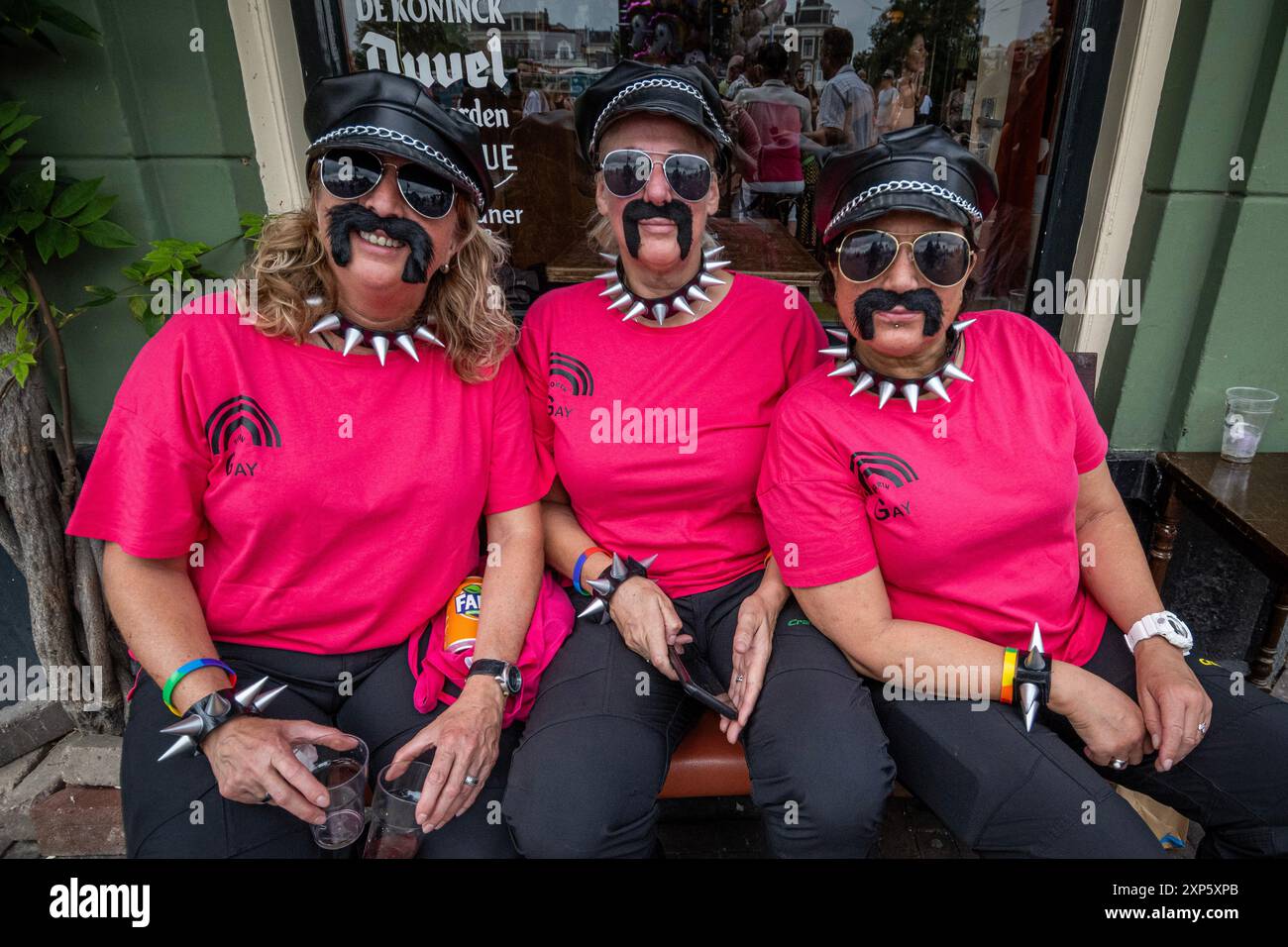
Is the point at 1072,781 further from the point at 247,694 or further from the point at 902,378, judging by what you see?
the point at 247,694

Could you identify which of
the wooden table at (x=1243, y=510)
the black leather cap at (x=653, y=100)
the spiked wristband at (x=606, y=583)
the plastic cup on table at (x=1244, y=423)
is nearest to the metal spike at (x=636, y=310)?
the black leather cap at (x=653, y=100)

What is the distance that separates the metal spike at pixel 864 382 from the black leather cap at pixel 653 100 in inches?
28.3

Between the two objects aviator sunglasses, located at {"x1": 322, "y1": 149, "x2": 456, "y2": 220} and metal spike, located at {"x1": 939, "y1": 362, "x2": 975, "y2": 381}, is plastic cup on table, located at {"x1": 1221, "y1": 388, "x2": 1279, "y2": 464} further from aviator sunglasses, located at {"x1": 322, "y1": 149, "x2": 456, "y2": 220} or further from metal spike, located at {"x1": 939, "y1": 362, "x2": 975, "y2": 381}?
aviator sunglasses, located at {"x1": 322, "y1": 149, "x2": 456, "y2": 220}

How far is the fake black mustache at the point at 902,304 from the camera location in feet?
5.43

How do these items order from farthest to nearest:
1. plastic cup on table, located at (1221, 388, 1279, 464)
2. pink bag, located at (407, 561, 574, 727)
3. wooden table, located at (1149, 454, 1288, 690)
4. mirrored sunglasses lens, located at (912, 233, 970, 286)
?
plastic cup on table, located at (1221, 388, 1279, 464), wooden table, located at (1149, 454, 1288, 690), pink bag, located at (407, 561, 574, 727), mirrored sunglasses lens, located at (912, 233, 970, 286)

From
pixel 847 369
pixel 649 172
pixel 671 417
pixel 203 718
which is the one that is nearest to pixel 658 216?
pixel 649 172

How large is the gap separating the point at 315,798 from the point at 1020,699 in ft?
4.96

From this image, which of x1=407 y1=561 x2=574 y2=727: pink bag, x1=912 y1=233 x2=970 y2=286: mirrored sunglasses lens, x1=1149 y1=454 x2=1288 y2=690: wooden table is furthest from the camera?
x1=1149 y1=454 x2=1288 y2=690: wooden table

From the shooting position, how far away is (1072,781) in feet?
5.19

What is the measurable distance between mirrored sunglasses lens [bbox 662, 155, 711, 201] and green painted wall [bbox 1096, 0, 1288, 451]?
5.61 ft

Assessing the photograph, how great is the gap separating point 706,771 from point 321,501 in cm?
112

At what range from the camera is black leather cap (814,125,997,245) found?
162 centimetres

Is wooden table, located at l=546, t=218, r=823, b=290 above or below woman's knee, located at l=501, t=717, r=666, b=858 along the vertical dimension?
above

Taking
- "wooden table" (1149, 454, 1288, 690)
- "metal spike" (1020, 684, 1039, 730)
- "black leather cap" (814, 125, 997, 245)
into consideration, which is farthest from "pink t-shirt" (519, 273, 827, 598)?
"wooden table" (1149, 454, 1288, 690)
